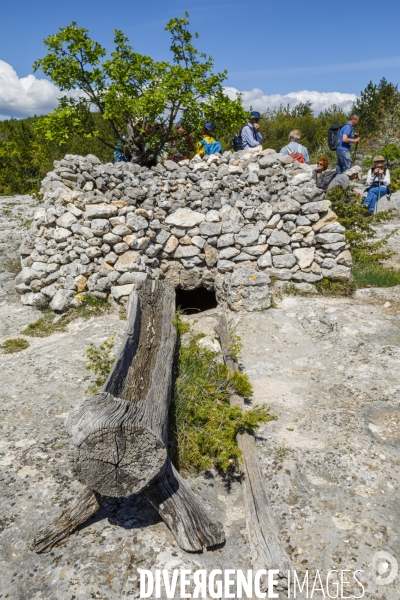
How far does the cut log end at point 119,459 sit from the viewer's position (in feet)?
10.5

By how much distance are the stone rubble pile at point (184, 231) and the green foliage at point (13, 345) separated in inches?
40.4

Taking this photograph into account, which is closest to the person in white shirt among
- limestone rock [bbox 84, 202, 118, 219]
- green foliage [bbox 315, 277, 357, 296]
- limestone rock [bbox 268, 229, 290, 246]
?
green foliage [bbox 315, 277, 357, 296]

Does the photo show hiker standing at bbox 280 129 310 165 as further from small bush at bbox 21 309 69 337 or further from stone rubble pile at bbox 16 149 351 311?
small bush at bbox 21 309 69 337

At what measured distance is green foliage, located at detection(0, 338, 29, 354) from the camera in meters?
6.84

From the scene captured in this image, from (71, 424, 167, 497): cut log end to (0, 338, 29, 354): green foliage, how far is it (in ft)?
13.6

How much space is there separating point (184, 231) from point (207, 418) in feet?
15.8

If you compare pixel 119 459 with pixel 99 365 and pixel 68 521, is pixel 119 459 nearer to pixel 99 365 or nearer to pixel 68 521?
pixel 68 521

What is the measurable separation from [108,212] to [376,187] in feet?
23.9

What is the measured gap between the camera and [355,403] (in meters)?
5.49

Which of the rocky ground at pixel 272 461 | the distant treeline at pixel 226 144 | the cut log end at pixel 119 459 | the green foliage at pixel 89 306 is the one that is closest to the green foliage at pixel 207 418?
the rocky ground at pixel 272 461

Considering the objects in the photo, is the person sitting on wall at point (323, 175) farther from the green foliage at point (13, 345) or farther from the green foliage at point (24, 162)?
the green foliage at point (24, 162)

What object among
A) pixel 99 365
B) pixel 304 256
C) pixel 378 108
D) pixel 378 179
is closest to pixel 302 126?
pixel 378 108

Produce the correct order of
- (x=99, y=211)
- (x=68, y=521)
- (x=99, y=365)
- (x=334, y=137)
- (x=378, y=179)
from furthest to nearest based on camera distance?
(x=378, y=179) < (x=334, y=137) < (x=99, y=211) < (x=99, y=365) < (x=68, y=521)

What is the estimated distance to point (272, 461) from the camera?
455 centimetres
